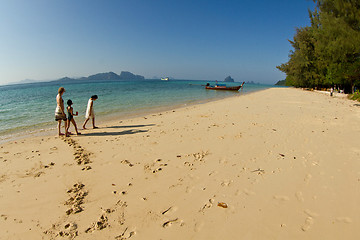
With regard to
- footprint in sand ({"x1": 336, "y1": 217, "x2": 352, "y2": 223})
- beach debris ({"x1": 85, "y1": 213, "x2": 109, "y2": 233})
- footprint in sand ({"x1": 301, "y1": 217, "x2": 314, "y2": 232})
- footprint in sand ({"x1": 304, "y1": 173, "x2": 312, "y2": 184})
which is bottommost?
beach debris ({"x1": 85, "y1": 213, "x2": 109, "y2": 233})

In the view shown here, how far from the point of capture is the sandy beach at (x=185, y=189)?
2627 millimetres

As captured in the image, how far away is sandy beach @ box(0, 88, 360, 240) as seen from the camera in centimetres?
263

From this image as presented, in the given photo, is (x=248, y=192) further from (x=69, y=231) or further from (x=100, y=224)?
(x=69, y=231)

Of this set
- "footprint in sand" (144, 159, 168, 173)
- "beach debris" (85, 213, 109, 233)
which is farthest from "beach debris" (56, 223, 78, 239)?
"footprint in sand" (144, 159, 168, 173)

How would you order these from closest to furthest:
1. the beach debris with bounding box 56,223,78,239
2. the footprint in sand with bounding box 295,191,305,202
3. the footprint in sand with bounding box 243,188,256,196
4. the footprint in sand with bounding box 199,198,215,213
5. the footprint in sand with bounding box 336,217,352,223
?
the beach debris with bounding box 56,223,78,239, the footprint in sand with bounding box 336,217,352,223, the footprint in sand with bounding box 199,198,215,213, the footprint in sand with bounding box 295,191,305,202, the footprint in sand with bounding box 243,188,256,196

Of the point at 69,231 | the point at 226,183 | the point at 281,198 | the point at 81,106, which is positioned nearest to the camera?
the point at 69,231

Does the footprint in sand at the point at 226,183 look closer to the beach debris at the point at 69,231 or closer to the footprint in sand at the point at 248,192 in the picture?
the footprint in sand at the point at 248,192

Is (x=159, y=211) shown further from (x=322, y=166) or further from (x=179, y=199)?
(x=322, y=166)

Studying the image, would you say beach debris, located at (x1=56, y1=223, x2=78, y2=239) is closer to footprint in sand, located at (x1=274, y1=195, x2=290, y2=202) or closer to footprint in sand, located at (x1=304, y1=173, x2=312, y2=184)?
footprint in sand, located at (x1=274, y1=195, x2=290, y2=202)

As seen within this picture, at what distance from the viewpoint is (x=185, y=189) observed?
3.59m

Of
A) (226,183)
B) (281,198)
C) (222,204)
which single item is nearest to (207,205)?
(222,204)

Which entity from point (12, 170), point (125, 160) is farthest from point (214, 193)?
point (12, 170)

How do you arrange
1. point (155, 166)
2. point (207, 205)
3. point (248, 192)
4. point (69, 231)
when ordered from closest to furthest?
1. point (69, 231)
2. point (207, 205)
3. point (248, 192)
4. point (155, 166)

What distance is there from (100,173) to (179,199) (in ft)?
7.46
